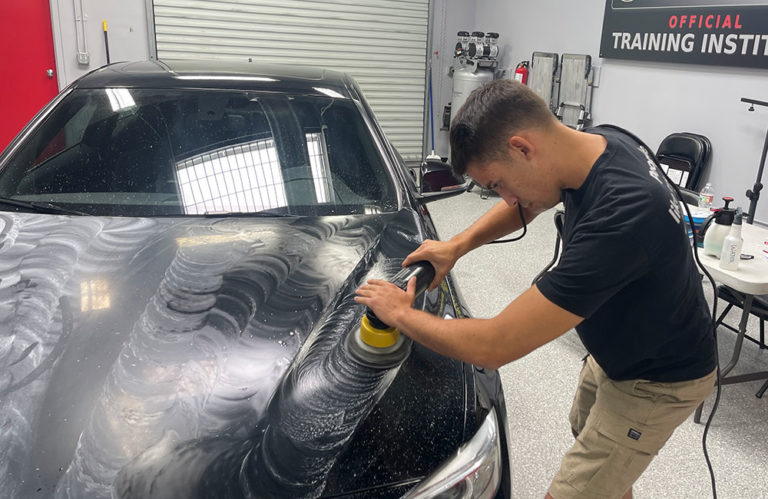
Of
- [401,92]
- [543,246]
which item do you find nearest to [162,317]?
[543,246]

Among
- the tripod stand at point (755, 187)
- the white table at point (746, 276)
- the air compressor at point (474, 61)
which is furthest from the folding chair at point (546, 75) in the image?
the white table at point (746, 276)

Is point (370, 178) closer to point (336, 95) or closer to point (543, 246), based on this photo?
point (336, 95)

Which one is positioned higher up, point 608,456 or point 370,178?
point 370,178

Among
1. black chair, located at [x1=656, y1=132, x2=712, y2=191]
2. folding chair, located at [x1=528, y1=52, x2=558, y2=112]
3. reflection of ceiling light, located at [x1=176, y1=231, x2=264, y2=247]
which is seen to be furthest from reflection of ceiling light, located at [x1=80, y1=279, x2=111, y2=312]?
folding chair, located at [x1=528, y1=52, x2=558, y2=112]

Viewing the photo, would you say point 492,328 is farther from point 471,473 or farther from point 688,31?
point 688,31

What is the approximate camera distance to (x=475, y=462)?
1121mm

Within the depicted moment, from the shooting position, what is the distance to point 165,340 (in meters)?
1.25

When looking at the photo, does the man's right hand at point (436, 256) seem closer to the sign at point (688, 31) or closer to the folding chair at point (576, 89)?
the sign at point (688, 31)

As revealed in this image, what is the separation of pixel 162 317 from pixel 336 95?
123 centimetres

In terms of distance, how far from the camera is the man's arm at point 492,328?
1.09 meters

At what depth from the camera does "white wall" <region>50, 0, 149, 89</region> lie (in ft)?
18.8

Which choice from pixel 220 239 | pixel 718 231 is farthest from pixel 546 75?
pixel 220 239

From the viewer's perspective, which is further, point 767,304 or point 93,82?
point 767,304

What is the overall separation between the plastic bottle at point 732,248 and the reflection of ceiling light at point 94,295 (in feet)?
7.62
